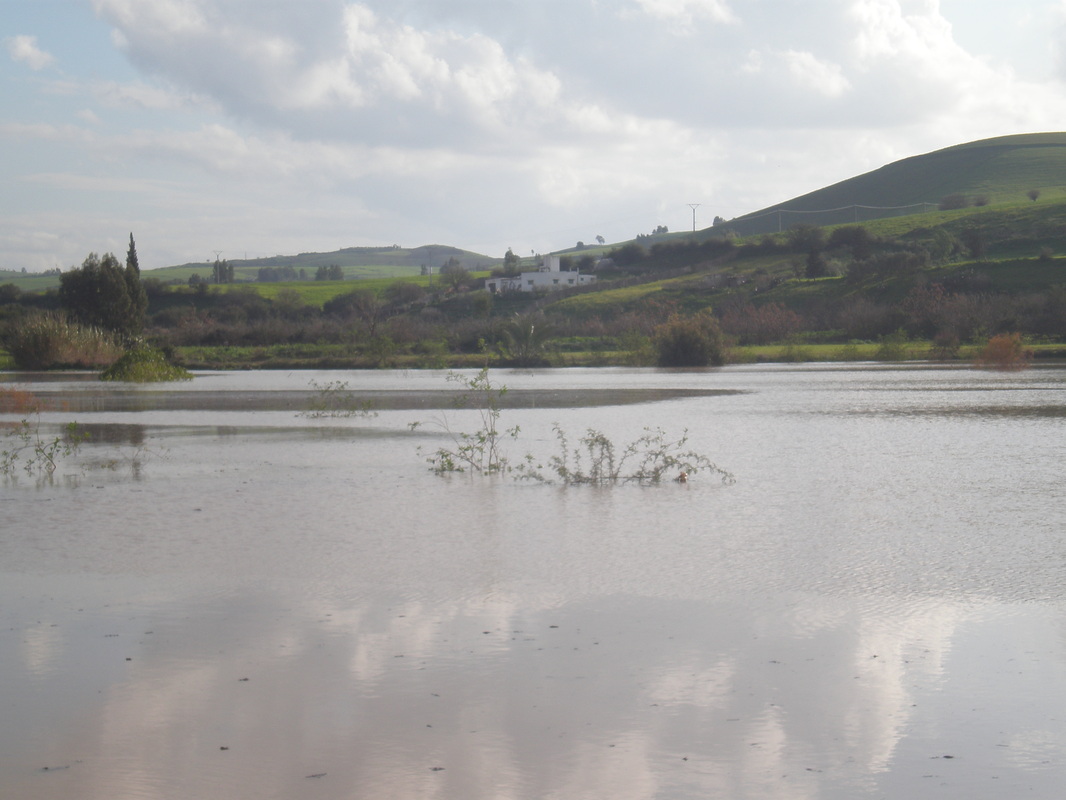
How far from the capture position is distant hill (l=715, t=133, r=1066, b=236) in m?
129

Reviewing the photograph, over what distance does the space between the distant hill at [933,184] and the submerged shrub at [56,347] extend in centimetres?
8920

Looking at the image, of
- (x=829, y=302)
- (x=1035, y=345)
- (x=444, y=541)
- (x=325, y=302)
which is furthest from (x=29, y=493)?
(x=325, y=302)

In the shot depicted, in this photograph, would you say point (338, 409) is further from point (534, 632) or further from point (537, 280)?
point (537, 280)

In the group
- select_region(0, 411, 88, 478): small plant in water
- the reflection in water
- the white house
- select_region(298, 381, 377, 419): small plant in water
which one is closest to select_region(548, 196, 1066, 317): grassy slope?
the white house

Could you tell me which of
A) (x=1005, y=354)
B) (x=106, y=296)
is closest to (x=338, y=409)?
(x=1005, y=354)

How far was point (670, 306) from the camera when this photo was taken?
78500 mm

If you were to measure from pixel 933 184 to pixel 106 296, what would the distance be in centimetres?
11207

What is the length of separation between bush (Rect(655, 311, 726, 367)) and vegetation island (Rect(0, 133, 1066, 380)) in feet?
0.18

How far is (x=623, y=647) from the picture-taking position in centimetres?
622

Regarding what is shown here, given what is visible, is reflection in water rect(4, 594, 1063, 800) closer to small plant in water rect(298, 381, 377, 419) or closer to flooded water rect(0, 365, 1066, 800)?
flooded water rect(0, 365, 1066, 800)

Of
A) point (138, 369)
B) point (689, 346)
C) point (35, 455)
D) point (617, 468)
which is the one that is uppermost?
point (689, 346)

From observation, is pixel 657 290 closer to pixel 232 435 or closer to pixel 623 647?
pixel 232 435

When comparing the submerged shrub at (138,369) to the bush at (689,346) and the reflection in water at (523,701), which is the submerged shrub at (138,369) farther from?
the reflection in water at (523,701)

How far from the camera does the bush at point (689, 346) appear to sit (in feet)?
144
